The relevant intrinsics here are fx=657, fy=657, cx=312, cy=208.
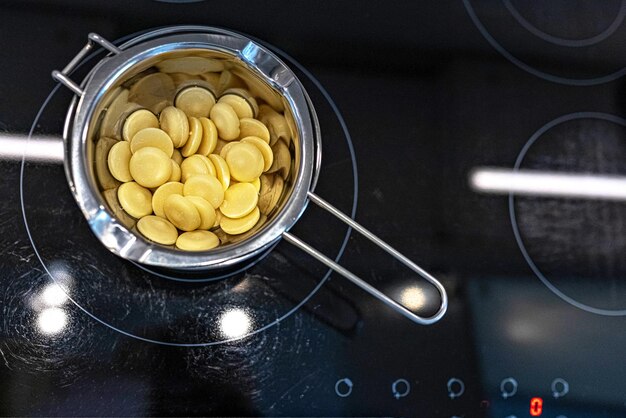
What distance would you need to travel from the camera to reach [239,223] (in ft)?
2.00

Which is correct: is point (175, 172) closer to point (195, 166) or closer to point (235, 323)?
point (195, 166)

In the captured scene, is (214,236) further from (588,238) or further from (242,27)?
(588,238)

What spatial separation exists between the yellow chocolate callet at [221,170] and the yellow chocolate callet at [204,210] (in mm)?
28

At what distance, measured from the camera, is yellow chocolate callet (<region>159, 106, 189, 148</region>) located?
0.61 meters

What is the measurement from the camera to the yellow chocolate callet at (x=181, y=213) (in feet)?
1.93

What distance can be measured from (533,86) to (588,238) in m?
0.18

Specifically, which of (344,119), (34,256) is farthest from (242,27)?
(34,256)

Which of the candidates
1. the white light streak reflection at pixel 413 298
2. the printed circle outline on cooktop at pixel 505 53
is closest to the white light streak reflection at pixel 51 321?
the white light streak reflection at pixel 413 298

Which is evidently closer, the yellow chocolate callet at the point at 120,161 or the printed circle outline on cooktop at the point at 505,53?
the yellow chocolate callet at the point at 120,161

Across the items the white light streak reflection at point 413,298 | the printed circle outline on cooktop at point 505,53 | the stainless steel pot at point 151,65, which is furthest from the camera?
the printed circle outline on cooktop at point 505,53

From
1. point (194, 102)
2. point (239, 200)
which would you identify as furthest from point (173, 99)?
point (239, 200)

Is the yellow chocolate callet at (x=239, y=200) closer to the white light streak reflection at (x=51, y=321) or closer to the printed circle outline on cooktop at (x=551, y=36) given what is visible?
the white light streak reflection at (x=51, y=321)

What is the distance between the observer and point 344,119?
27.2 inches

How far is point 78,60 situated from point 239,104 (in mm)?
155
